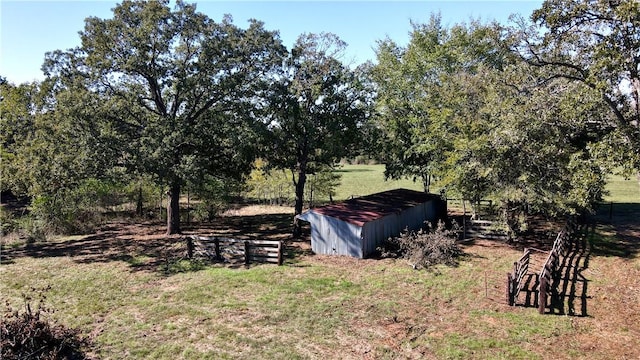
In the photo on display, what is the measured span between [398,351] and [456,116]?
14.3 m

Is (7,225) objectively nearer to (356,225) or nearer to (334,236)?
(334,236)

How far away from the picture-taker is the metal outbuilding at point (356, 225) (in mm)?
17641

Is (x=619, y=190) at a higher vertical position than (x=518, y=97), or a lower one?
lower

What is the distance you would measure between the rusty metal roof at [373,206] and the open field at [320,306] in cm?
204

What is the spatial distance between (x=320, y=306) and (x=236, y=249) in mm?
6258

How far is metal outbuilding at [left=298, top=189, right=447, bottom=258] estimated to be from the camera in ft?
57.9

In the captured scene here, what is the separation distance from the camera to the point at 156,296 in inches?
520

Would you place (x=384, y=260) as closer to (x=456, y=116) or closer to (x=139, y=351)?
(x=456, y=116)

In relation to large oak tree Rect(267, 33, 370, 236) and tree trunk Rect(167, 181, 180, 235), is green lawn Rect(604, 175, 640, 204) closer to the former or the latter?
large oak tree Rect(267, 33, 370, 236)

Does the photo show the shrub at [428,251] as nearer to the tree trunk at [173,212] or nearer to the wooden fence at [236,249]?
the wooden fence at [236,249]

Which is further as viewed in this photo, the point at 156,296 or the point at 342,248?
the point at 342,248

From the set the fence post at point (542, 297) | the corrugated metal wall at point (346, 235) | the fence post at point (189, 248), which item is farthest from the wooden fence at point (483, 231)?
the fence post at point (189, 248)

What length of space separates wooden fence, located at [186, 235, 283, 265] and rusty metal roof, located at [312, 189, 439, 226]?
3090mm

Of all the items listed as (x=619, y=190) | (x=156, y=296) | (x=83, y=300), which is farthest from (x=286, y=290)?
(x=619, y=190)
